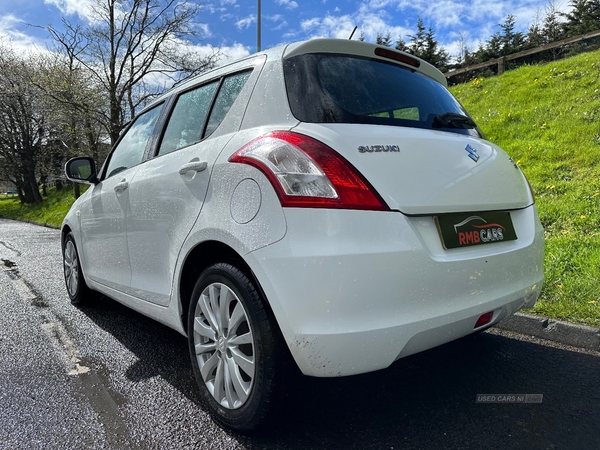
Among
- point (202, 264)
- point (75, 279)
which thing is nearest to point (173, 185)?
point (202, 264)

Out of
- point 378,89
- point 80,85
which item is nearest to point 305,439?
point 378,89

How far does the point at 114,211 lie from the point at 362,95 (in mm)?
2020

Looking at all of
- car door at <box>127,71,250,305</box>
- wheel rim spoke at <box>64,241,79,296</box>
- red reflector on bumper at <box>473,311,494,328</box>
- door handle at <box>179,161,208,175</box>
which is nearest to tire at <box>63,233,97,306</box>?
wheel rim spoke at <box>64,241,79,296</box>

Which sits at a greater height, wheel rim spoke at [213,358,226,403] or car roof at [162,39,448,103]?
car roof at [162,39,448,103]

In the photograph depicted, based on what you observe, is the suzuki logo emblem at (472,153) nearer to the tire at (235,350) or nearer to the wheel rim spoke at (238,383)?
the tire at (235,350)

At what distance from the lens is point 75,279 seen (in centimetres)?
420

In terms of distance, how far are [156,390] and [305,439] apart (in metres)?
0.97

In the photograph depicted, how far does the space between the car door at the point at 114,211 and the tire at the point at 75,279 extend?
1.20ft

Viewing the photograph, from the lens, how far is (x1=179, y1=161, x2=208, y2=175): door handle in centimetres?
215

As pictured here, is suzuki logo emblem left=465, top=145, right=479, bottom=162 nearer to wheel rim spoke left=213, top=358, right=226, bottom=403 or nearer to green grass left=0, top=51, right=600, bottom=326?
wheel rim spoke left=213, top=358, right=226, bottom=403

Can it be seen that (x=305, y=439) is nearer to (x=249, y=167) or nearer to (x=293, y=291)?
(x=293, y=291)

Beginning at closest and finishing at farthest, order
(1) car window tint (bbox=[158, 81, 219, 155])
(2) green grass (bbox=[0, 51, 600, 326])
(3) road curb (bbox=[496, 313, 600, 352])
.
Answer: (1) car window tint (bbox=[158, 81, 219, 155]) → (3) road curb (bbox=[496, 313, 600, 352]) → (2) green grass (bbox=[0, 51, 600, 326])

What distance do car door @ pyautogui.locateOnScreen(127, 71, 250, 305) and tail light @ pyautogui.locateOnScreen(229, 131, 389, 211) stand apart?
471mm

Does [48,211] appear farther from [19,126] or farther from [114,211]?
[114,211]
